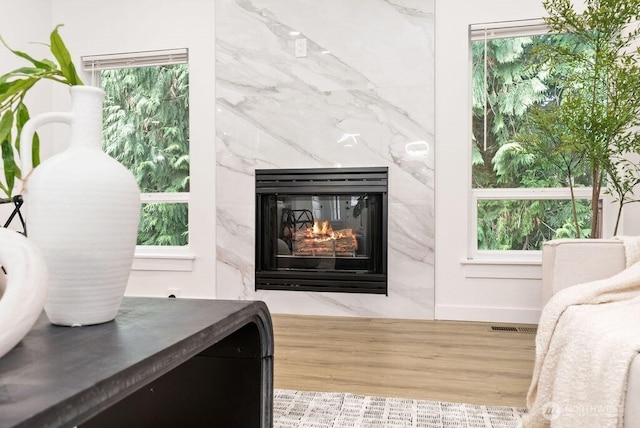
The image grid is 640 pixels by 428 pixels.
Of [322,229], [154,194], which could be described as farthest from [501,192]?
[154,194]

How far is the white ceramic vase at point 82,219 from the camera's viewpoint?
631 millimetres

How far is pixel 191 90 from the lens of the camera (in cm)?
379

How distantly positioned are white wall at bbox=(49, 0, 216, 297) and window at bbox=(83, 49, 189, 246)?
0.14m

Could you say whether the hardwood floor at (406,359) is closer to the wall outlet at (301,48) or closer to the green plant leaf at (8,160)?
the green plant leaf at (8,160)

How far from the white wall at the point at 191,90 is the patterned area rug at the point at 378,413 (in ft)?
6.73

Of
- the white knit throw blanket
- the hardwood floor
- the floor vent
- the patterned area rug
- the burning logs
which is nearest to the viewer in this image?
the white knit throw blanket

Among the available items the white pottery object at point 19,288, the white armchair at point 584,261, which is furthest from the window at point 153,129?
the white pottery object at point 19,288

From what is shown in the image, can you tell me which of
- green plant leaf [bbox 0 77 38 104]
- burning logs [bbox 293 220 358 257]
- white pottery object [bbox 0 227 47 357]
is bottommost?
burning logs [bbox 293 220 358 257]

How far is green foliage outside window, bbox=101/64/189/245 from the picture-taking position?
12.9 feet

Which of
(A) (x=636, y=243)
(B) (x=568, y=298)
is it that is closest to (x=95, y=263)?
(B) (x=568, y=298)

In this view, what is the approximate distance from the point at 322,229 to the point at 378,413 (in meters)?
1.90

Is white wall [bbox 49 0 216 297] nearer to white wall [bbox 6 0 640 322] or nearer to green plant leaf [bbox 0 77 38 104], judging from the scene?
white wall [bbox 6 0 640 322]

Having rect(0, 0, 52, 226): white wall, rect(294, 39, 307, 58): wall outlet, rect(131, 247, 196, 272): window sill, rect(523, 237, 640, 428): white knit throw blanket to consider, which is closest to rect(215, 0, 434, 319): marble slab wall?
rect(294, 39, 307, 58): wall outlet

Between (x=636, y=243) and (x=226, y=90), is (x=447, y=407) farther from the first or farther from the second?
(x=226, y=90)
